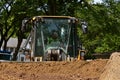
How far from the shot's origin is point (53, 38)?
17016 millimetres

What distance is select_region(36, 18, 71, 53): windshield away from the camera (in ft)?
54.9

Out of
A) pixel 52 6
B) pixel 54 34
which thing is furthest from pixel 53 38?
pixel 52 6

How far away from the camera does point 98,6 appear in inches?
1374

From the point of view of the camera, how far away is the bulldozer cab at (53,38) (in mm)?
16625

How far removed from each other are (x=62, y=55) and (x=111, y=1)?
69.1ft

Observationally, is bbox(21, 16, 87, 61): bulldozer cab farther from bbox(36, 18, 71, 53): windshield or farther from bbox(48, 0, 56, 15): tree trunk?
bbox(48, 0, 56, 15): tree trunk

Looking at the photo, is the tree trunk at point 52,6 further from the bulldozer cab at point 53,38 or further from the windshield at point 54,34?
the windshield at point 54,34

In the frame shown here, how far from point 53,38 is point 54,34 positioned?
0.55ft

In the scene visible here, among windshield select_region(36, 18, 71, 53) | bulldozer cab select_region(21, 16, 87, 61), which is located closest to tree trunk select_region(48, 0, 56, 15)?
bulldozer cab select_region(21, 16, 87, 61)

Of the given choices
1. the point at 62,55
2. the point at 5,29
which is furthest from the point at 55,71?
the point at 5,29

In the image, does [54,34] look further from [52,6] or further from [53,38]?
[52,6]

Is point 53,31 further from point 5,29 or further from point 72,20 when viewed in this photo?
point 5,29

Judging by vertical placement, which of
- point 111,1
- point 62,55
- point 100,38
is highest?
point 62,55

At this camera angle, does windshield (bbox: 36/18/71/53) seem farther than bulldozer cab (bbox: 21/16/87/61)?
Yes
